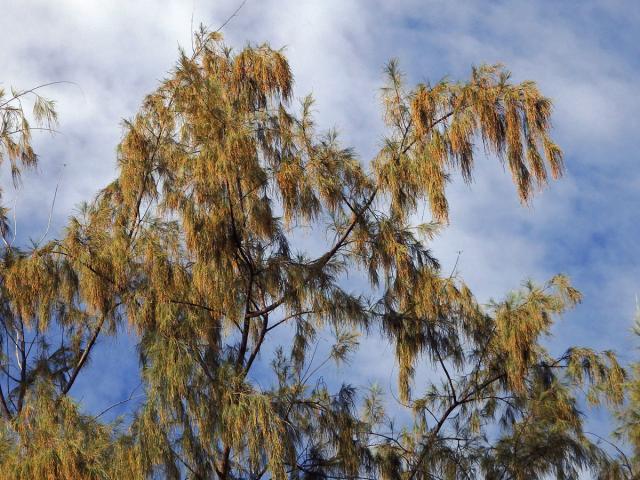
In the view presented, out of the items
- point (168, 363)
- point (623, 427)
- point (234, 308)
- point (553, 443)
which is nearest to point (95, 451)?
point (168, 363)

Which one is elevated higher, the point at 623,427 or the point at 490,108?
the point at 490,108

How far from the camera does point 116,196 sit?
24.3ft

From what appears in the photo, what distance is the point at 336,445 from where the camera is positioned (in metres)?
6.04

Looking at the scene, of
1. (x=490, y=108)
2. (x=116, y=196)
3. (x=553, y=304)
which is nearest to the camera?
(x=490, y=108)

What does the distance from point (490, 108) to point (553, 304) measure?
130 centimetres

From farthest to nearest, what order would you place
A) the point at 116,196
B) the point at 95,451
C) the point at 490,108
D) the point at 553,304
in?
the point at 116,196, the point at 553,304, the point at 490,108, the point at 95,451

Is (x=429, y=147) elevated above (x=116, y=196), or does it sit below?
below

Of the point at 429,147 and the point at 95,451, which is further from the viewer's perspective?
the point at 429,147

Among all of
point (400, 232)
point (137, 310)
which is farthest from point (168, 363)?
point (400, 232)

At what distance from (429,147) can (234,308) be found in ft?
4.40

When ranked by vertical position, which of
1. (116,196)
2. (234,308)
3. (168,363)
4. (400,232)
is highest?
(116,196)

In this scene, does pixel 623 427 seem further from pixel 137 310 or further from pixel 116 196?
pixel 116 196

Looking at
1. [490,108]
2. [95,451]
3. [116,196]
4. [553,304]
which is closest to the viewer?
[95,451]

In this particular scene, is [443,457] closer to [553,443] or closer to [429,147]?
[553,443]
